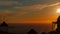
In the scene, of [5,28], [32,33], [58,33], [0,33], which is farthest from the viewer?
[5,28]

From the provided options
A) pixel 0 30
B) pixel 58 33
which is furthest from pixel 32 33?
pixel 0 30

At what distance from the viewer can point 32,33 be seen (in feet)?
125

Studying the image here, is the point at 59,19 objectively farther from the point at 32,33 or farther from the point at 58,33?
the point at 32,33

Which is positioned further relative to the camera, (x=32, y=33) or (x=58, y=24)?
(x=58, y=24)

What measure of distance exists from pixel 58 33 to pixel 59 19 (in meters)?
8.30

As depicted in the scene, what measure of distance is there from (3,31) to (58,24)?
11.0 metres

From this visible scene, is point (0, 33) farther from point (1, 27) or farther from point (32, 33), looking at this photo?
point (32, 33)

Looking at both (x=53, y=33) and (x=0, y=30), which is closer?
(x=53, y=33)

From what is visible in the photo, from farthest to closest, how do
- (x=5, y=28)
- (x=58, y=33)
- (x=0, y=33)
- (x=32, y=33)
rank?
(x=5, y=28) → (x=0, y=33) → (x=58, y=33) → (x=32, y=33)

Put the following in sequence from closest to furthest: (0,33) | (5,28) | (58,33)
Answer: (58,33)
(0,33)
(5,28)

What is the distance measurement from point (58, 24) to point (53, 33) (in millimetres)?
6558

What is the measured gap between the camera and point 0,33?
4856cm

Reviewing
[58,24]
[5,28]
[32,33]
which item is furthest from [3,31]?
[32,33]

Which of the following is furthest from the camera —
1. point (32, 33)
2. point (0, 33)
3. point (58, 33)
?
point (0, 33)
